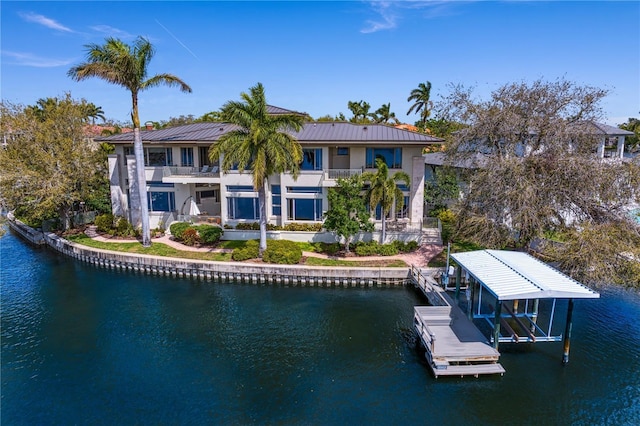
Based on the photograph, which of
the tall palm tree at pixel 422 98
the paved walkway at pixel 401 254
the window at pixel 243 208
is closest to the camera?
the paved walkway at pixel 401 254

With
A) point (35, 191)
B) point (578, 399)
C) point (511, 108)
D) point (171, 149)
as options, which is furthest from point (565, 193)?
point (35, 191)

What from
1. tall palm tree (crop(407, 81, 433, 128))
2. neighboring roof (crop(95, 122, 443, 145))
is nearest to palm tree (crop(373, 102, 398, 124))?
tall palm tree (crop(407, 81, 433, 128))

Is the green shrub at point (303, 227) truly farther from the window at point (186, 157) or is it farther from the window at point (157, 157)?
the window at point (157, 157)

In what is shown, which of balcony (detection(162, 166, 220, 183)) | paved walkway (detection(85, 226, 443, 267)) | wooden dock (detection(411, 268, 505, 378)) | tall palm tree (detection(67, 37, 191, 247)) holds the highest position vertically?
tall palm tree (detection(67, 37, 191, 247))

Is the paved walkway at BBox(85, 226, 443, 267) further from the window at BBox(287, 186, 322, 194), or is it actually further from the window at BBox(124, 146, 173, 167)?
the window at BBox(124, 146, 173, 167)

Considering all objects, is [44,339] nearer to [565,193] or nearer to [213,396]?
[213,396]

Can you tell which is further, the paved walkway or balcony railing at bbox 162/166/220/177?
balcony railing at bbox 162/166/220/177

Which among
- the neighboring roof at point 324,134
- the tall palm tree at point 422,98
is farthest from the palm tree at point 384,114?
the neighboring roof at point 324,134
